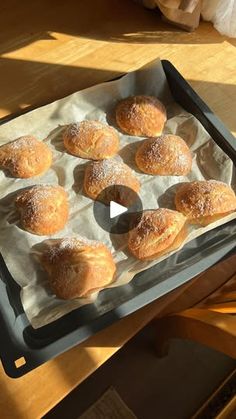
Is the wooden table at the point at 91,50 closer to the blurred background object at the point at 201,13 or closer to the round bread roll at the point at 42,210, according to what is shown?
the blurred background object at the point at 201,13

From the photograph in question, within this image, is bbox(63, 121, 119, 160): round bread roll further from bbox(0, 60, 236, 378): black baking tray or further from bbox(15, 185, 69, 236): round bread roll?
bbox(0, 60, 236, 378): black baking tray

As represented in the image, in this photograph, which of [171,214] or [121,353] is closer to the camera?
[171,214]

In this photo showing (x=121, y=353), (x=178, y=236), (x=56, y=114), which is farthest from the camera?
(x=121, y=353)

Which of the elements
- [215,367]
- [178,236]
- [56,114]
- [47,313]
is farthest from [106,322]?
[215,367]

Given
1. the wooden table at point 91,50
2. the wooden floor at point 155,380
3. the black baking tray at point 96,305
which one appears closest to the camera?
the black baking tray at point 96,305

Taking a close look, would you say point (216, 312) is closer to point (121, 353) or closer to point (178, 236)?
point (178, 236)

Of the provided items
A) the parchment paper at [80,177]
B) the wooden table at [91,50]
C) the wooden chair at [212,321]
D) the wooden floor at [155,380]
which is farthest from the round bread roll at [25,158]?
the wooden floor at [155,380]

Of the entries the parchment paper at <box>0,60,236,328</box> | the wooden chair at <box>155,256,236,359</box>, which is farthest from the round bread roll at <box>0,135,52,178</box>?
the wooden chair at <box>155,256,236,359</box>
